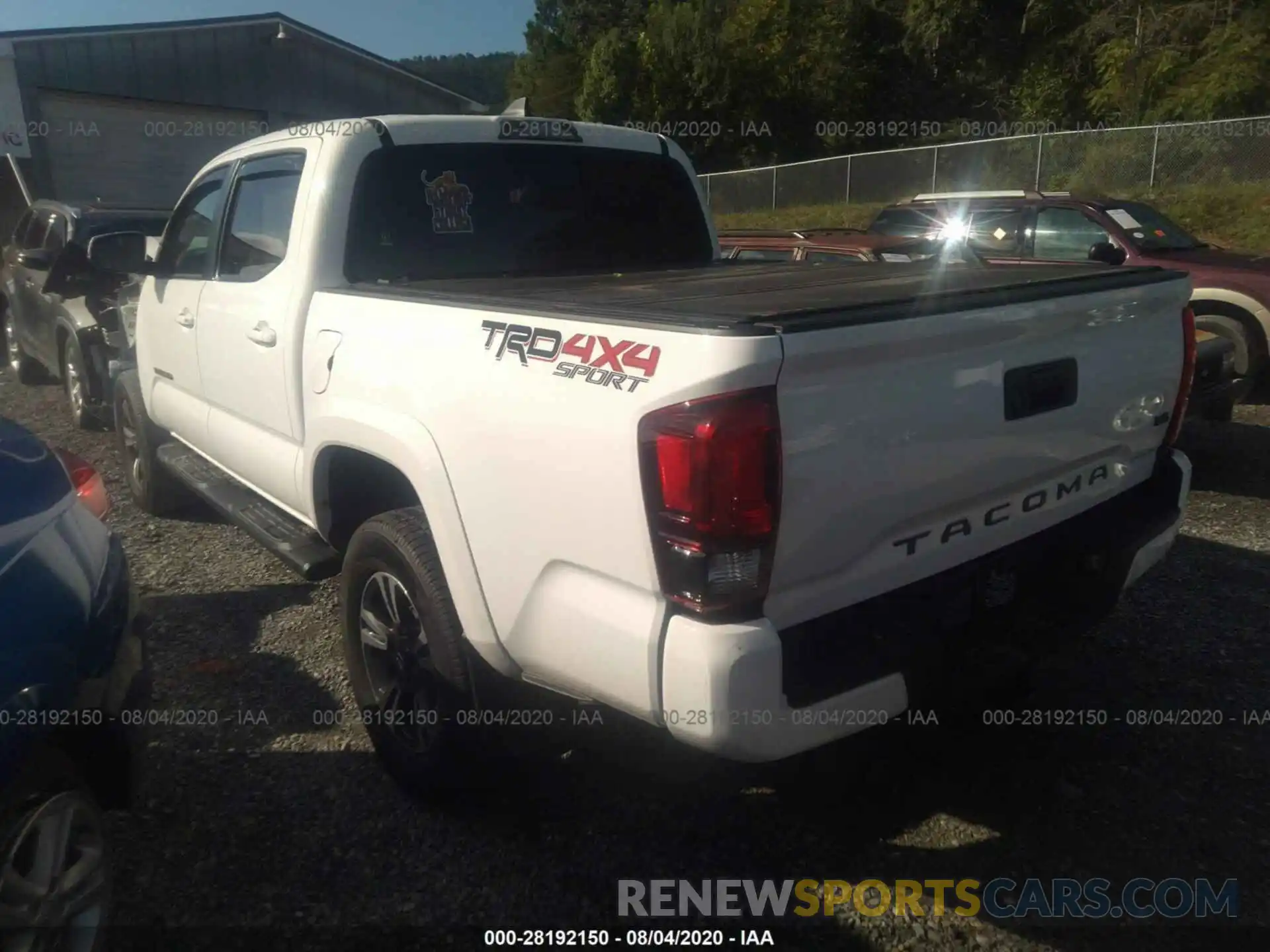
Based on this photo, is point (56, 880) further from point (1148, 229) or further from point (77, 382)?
point (1148, 229)

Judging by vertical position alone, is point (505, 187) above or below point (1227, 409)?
above

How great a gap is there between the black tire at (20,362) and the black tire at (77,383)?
217cm

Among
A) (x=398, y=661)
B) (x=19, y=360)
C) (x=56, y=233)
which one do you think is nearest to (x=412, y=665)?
(x=398, y=661)

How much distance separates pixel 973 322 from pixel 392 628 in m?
1.86

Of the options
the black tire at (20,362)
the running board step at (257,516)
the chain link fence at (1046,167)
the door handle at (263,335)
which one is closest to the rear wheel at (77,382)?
the black tire at (20,362)

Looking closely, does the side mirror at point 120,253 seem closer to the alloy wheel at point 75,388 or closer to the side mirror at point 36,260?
the side mirror at point 36,260

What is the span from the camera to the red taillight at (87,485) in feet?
9.12

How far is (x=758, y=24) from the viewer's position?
118 ft

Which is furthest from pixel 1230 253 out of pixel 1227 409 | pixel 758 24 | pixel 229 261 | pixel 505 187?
pixel 758 24

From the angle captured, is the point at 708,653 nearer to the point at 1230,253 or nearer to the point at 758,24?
the point at 1230,253

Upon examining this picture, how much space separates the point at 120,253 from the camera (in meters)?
4.53

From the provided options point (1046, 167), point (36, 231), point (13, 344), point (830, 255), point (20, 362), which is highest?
point (36, 231)

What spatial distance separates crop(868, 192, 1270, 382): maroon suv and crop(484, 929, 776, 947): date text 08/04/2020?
6824mm

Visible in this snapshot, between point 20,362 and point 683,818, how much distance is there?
9.72 meters
